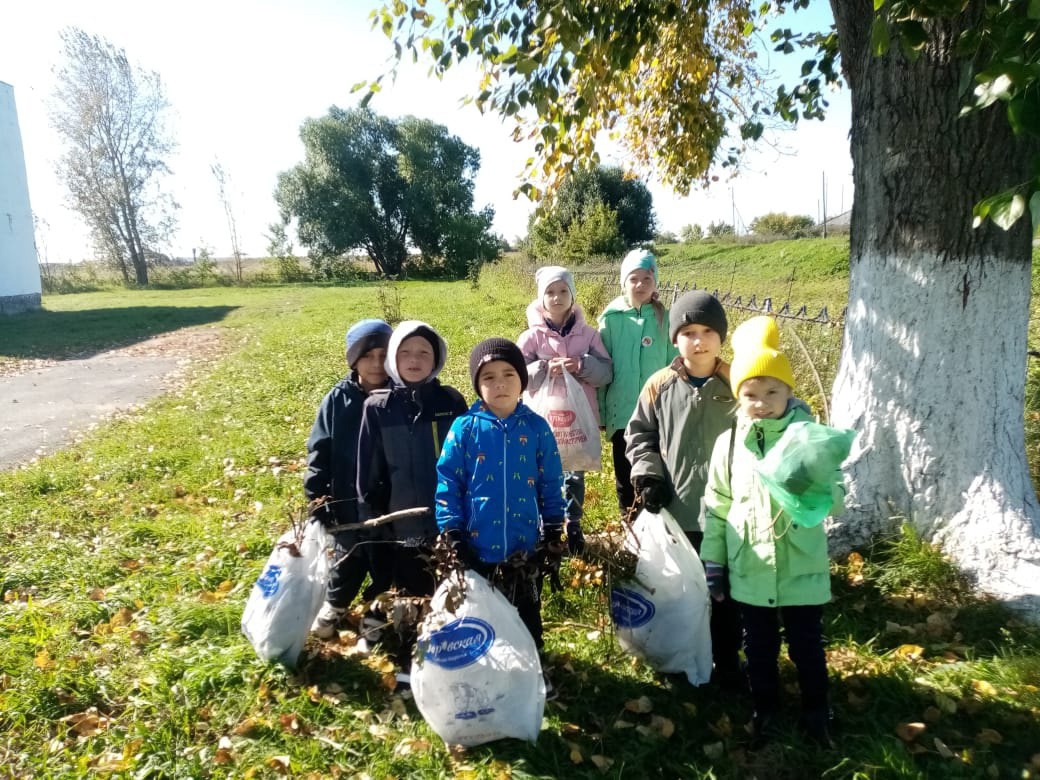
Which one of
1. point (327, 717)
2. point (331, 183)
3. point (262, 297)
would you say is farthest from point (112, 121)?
point (327, 717)

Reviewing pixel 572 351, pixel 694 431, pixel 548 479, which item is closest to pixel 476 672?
pixel 548 479

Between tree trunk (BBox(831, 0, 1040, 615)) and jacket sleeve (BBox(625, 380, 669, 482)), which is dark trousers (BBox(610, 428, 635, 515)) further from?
tree trunk (BBox(831, 0, 1040, 615))

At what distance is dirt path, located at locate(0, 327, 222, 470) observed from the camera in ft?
25.0

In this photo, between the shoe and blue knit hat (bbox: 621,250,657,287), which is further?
blue knit hat (bbox: 621,250,657,287)

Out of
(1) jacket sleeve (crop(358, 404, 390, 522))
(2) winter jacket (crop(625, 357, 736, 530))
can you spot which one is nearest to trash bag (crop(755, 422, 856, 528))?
(2) winter jacket (crop(625, 357, 736, 530))

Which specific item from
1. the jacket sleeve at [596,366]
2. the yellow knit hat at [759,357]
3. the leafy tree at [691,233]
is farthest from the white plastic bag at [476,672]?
the leafy tree at [691,233]

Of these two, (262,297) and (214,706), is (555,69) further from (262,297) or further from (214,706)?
(262,297)

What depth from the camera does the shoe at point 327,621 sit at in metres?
3.23

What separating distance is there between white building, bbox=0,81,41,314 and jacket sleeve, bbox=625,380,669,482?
27.4 metres

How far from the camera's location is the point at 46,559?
4.25 m

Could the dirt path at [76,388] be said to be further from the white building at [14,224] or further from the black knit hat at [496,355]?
the white building at [14,224]

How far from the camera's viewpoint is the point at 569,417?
3.54m

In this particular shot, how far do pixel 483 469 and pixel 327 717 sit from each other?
1234 millimetres

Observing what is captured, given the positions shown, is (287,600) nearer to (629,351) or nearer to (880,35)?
(629,351)
